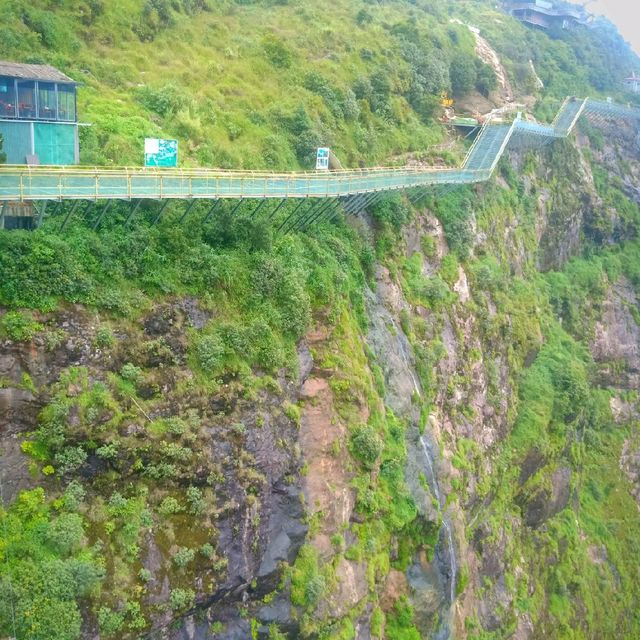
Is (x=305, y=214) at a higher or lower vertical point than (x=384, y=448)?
higher

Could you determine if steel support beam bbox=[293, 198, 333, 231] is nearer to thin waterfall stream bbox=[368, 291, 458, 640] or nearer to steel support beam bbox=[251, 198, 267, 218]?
steel support beam bbox=[251, 198, 267, 218]

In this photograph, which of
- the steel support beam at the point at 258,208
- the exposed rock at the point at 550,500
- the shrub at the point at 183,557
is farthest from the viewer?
the exposed rock at the point at 550,500

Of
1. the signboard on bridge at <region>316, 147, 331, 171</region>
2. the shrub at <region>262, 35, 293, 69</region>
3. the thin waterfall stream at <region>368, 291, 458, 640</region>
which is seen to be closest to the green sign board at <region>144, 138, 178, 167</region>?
the signboard on bridge at <region>316, 147, 331, 171</region>

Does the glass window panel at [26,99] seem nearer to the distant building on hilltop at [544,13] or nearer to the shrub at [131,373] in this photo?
the shrub at [131,373]

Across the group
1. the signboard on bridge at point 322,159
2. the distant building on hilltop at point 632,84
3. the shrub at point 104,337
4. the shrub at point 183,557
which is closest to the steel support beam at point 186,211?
the shrub at point 104,337

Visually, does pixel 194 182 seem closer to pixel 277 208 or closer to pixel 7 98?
pixel 277 208

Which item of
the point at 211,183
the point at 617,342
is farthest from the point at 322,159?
the point at 617,342
